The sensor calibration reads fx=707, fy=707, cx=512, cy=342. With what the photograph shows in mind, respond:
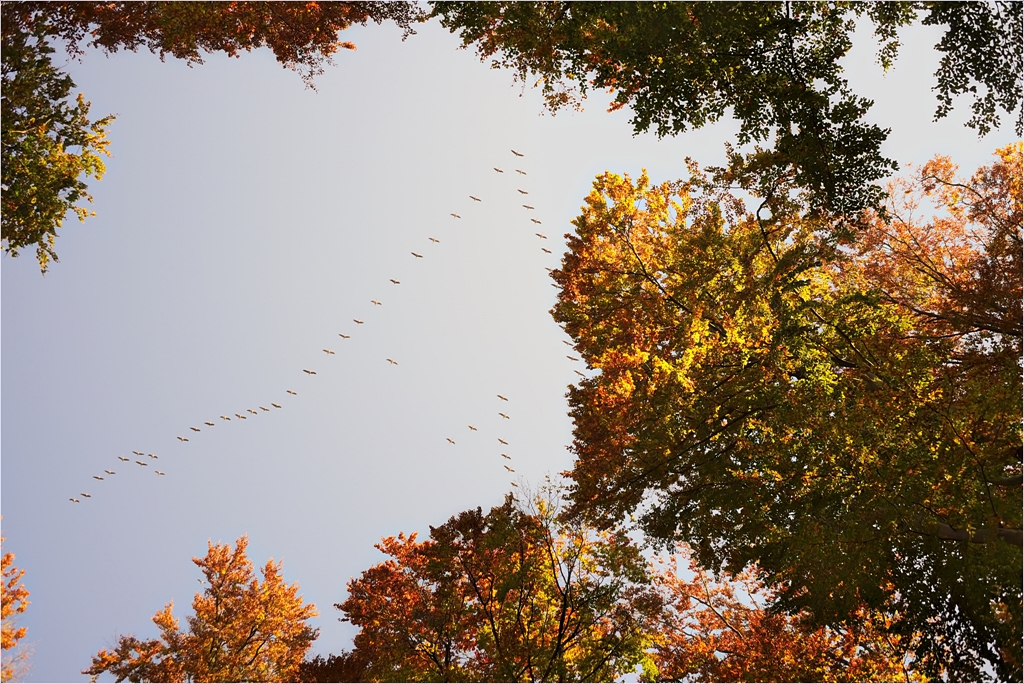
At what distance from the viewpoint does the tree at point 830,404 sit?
8.39 meters

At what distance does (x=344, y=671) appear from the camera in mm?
12797

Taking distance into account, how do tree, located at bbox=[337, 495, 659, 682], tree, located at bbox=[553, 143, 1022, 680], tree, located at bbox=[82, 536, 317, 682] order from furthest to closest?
tree, located at bbox=[82, 536, 317, 682]
tree, located at bbox=[337, 495, 659, 682]
tree, located at bbox=[553, 143, 1022, 680]

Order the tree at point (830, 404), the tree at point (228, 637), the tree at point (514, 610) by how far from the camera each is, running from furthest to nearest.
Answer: the tree at point (228, 637), the tree at point (514, 610), the tree at point (830, 404)

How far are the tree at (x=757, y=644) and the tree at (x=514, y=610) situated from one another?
57 centimetres

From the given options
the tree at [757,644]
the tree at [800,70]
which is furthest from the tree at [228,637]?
the tree at [800,70]

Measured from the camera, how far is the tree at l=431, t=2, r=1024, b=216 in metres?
8.62

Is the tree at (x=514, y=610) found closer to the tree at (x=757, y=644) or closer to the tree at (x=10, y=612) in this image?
the tree at (x=757, y=644)

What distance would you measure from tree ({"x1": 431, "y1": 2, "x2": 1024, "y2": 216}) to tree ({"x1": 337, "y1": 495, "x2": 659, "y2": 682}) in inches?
258

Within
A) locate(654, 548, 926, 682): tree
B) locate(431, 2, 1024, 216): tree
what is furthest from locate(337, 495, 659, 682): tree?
locate(431, 2, 1024, 216): tree

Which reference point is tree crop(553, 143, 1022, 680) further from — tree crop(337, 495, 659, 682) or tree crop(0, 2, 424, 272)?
tree crop(0, 2, 424, 272)

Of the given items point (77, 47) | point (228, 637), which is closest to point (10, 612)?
point (228, 637)

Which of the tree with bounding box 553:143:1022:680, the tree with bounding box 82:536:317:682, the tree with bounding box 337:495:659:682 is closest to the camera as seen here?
the tree with bounding box 553:143:1022:680

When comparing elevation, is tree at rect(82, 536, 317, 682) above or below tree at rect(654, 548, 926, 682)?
above

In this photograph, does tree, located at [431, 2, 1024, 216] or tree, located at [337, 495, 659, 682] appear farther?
tree, located at [337, 495, 659, 682]
